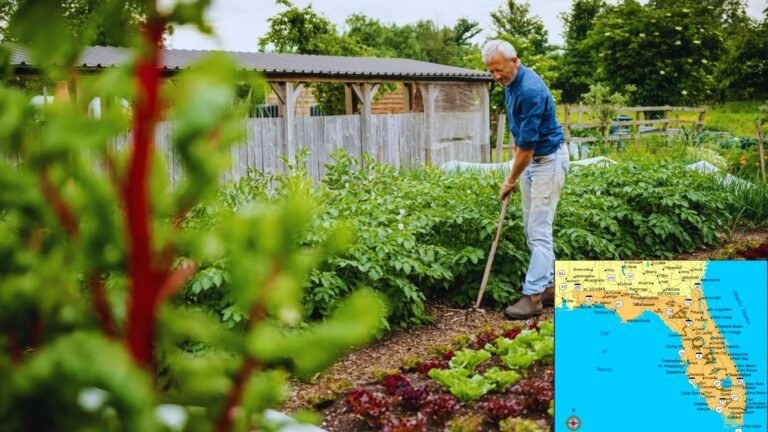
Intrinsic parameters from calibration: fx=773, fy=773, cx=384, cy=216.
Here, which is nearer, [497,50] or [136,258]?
[136,258]

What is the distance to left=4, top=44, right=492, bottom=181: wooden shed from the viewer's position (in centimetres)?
1276

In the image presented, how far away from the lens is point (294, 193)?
1.73 feet

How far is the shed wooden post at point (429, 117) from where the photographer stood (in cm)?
1622

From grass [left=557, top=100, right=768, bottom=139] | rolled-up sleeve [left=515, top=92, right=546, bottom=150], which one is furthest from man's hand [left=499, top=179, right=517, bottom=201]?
grass [left=557, top=100, right=768, bottom=139]

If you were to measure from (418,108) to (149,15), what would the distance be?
17405 mm

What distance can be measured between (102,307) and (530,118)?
4.73 metres

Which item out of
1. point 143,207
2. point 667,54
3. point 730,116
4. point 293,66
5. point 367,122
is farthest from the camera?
point 730,116

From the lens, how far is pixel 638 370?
2350 mm

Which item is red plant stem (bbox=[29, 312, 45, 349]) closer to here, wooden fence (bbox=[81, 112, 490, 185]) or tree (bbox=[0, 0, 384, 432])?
tree (bbox=[0, 0, 384, 432])

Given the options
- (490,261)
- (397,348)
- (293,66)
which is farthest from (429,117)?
(397,348)

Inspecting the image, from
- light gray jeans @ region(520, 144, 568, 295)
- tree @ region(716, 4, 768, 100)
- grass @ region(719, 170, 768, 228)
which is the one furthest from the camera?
tree @ region(716, 4, 768, 100)

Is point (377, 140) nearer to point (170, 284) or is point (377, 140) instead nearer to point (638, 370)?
point (638, 370)

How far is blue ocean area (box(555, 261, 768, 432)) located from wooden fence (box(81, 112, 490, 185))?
853 cm

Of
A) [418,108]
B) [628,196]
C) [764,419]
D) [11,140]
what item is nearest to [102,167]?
[11,140]
